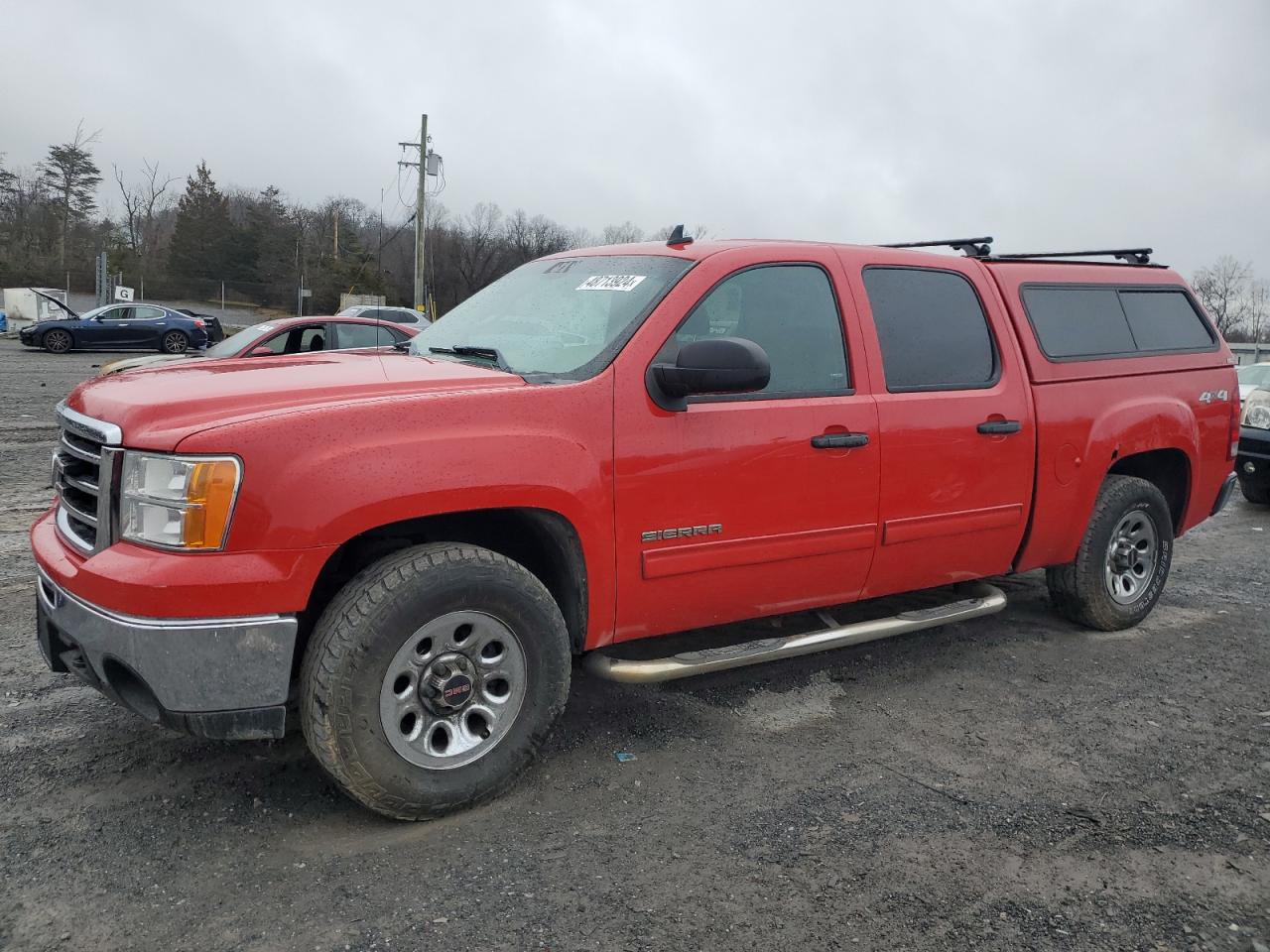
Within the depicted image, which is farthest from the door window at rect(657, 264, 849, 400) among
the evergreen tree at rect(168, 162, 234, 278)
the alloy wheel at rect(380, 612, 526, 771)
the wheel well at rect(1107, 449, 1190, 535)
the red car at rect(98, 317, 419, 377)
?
the evergreen tree at rect(168, 162, 234, 278)

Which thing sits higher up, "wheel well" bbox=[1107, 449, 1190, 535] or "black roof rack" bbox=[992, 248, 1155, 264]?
"black roof rack" bbox=[992, 248, 1155, 264]

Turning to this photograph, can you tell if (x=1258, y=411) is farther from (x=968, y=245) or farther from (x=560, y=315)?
(x=560, y=315)

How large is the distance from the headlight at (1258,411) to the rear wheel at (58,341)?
26562 millimetres

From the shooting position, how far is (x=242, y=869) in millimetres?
2820

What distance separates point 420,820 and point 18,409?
12.7 meters

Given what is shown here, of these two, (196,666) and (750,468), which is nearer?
(196,666)

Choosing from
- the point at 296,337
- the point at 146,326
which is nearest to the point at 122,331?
the point at 146,326

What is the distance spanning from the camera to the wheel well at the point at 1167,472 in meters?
5.39

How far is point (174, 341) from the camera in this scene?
90.3ft

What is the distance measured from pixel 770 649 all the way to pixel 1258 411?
7.93 m

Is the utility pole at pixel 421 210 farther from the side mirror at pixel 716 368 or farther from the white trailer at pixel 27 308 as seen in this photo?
the side mirror at pixel 716 368

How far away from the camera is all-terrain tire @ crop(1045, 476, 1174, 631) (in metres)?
5.01

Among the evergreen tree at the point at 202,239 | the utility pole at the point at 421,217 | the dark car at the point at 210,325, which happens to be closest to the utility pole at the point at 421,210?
the utility pole at the point at 421,217

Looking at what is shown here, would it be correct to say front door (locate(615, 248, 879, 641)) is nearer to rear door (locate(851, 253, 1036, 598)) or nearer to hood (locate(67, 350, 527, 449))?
rear door (locate(851, 253, 1036, 598))
